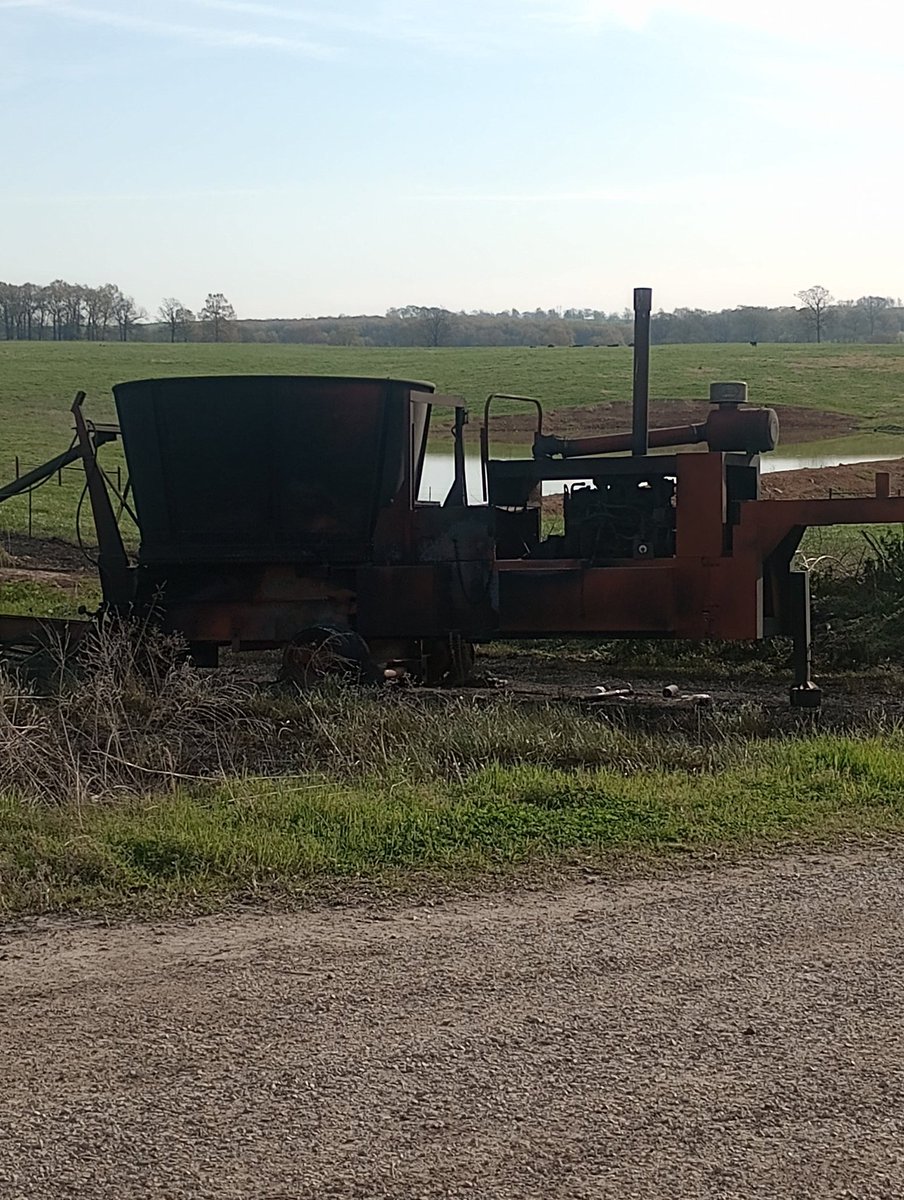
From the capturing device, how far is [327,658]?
10.4 meters

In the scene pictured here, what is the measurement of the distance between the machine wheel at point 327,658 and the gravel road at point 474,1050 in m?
4.45

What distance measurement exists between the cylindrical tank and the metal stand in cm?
264

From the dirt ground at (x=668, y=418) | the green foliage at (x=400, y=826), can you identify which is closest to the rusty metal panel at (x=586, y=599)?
the green foliage at (x=400, y=826)

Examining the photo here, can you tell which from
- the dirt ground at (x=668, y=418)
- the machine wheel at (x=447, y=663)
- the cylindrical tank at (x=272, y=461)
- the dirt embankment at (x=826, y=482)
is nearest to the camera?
the cylindrical tank at (x=272, y=461)

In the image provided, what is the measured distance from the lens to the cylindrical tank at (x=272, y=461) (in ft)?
34.8

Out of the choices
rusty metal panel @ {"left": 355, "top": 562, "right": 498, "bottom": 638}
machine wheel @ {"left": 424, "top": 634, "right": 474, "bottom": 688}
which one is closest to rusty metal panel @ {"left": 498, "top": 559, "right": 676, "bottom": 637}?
rusty metal panel @ {"left": 355, "top": 562, "right": 498, "bottom": 638}

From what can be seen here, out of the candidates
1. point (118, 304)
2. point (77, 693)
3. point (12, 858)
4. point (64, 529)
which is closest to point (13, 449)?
point (64, 529)

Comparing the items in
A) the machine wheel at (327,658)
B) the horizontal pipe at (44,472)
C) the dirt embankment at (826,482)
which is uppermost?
the horizontal pipe at (44,472)

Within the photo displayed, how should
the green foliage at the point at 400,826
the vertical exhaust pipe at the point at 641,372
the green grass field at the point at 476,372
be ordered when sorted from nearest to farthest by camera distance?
the green foliage at the point at 400,826 < the vertical exhaust pipe at the point at 641,372 < the green grass field at the point at 476,372

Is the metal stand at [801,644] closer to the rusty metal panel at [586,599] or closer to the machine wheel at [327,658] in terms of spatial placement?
the rusty metal panel at [586,599]

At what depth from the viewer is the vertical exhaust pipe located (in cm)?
1093

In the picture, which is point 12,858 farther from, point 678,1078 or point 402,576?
point 402,576

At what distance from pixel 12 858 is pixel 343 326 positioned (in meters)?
111

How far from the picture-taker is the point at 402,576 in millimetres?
10688
